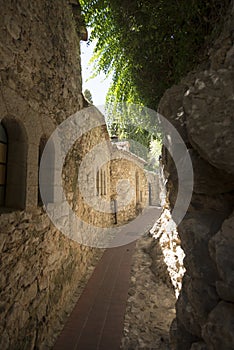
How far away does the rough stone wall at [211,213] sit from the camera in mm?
1071

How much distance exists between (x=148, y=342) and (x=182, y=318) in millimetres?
1233

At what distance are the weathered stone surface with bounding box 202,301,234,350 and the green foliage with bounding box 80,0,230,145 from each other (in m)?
2.28

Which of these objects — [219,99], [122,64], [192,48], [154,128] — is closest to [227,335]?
[219,99]

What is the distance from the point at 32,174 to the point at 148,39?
2.26m

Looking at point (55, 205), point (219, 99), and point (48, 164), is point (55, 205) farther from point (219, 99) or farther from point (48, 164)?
point (219, 99)

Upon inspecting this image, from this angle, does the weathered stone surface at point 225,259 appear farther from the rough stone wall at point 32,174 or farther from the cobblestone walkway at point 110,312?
the cobblestone walkway at point 110,312

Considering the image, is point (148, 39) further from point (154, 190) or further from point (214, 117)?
point (154, 190)

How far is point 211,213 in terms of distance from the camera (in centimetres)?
154

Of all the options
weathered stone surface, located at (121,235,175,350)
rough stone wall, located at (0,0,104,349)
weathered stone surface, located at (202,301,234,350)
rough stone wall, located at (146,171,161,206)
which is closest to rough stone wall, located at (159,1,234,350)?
→ weathered stone surface, located at (202,301,234,350)

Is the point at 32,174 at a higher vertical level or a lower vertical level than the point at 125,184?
lower

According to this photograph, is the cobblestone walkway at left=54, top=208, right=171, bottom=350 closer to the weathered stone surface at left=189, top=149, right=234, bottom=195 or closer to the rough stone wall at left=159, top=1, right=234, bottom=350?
the rough stone wall at left=159, top=1, right=234, bottom=350

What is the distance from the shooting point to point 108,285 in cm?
354

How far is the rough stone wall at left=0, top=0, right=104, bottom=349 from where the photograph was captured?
5.92 feet

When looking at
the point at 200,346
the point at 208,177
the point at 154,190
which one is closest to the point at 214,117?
the point at 208,177
